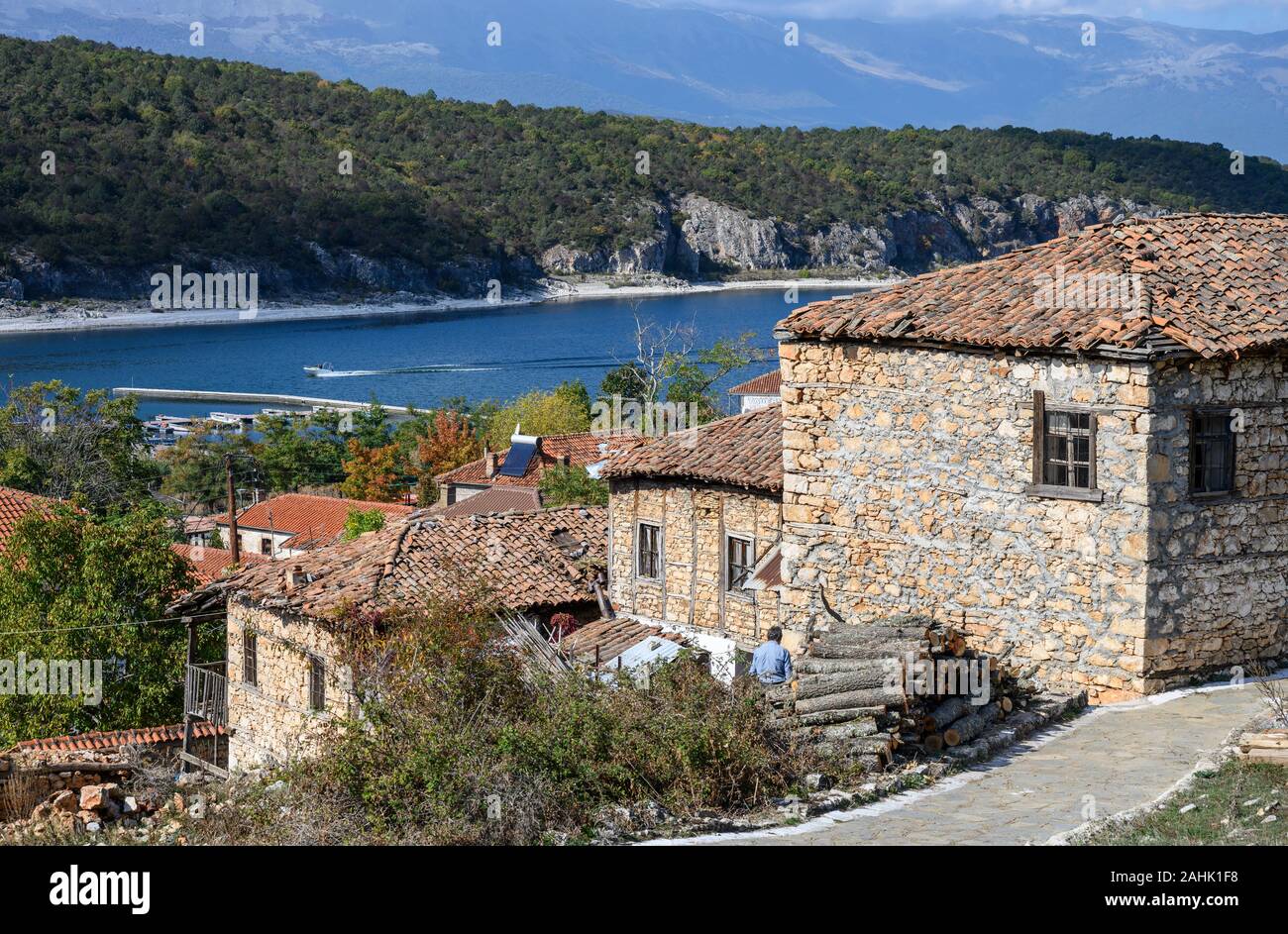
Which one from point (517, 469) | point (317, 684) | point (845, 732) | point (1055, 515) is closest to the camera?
point (845, 732)

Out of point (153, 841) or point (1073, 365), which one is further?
point (1073, 365)

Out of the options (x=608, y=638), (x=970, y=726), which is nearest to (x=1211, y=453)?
(x=970, y=726)

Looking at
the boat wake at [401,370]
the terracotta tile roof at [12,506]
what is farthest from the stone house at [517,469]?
the boat wake at [401,370]

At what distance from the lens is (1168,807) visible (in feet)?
33.7

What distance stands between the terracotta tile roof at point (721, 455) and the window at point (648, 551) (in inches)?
33.6

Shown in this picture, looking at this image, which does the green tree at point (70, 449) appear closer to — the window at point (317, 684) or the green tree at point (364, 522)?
the green tree at point (364, 522)

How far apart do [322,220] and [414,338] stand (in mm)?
25215

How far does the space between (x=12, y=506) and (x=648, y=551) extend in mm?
15860

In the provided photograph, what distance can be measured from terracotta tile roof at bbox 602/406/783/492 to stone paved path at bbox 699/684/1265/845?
6.94 m

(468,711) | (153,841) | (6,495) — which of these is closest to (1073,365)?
(468,711)

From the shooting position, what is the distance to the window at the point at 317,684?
1992 cm

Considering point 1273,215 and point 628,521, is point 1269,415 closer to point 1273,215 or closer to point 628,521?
point 1273,215

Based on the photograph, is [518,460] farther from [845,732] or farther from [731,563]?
[845,732]

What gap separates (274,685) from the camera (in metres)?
A: 21.0
